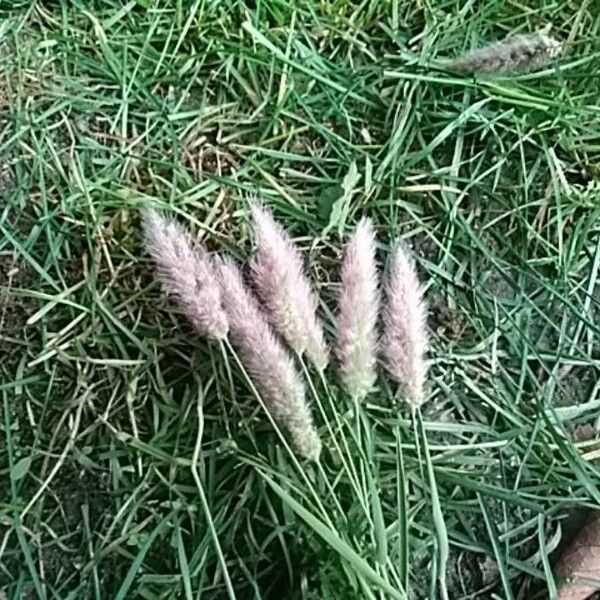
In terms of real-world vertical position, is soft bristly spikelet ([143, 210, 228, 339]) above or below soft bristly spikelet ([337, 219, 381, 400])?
above

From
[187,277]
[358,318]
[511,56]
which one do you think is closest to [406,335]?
[358,318]

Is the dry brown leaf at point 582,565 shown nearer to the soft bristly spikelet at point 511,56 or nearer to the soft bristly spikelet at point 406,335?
the soft bristly spikelet at point 406,335

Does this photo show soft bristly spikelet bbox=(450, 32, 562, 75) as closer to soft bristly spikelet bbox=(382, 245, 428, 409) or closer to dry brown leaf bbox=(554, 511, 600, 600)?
soft bristly spikelet bbox=(382, 245, 428, 409)

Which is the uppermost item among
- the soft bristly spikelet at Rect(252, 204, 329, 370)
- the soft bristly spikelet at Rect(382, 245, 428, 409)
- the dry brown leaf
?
the soft bristly spikelet at Rect(252, 204, 329, 370)

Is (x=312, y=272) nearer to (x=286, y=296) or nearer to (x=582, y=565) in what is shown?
(x=286, y=296)

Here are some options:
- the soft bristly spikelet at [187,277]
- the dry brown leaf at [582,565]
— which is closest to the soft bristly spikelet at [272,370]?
the soft bristly spikelet at [187,277]

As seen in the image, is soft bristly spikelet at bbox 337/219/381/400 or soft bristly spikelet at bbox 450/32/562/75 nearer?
soft bristly spikelet at bbox 337/219/381/400

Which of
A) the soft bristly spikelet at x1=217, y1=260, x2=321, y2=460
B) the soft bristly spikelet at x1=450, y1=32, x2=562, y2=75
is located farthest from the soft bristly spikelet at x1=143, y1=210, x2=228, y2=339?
the soft bristly spikelet at x1=450, y1=32, x2=562, y2=75

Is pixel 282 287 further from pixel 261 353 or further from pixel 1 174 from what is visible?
pixel 1 174
